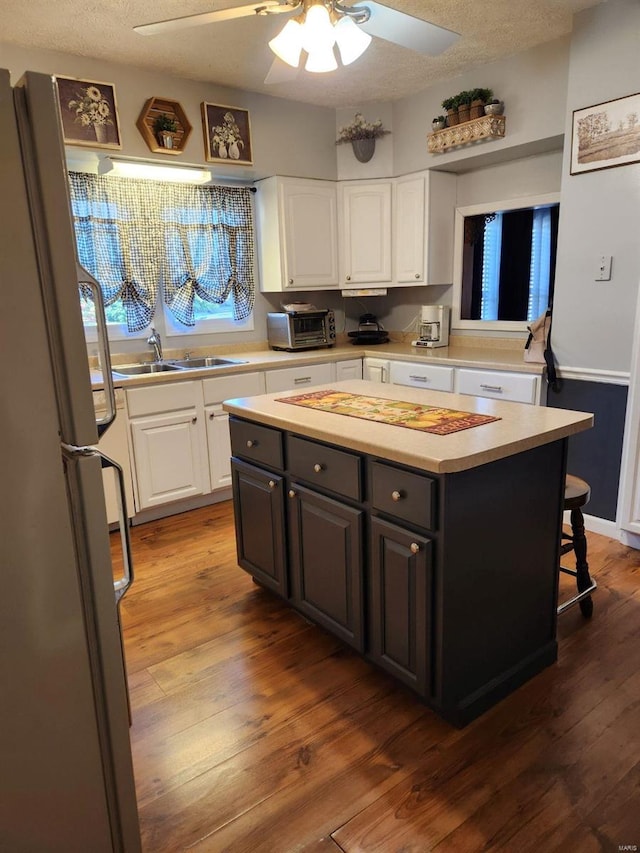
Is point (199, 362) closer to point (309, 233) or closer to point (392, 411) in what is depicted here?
point (309, 233)

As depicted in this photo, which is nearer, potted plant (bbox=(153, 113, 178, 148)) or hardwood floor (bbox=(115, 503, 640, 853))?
hardwood floor (bbox=(115, 503, 640, 853))

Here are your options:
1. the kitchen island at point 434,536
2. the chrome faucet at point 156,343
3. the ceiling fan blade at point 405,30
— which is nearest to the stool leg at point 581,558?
the kitchen island at point 434,536

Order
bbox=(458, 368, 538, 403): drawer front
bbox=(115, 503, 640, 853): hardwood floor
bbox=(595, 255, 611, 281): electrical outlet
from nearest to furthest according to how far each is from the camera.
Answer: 1. bbox=(115, 503, 640, 853): hardwood floor
2. bbox=(595, 255, 611, 281): electrical outlet
3. bbox=(458, 368, 538, 403): drawer front

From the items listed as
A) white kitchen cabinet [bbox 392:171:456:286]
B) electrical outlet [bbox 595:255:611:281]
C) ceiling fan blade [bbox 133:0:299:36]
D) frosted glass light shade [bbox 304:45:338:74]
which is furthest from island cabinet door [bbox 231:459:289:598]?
white kitchen cabinet [bbox 392:171:456:286]

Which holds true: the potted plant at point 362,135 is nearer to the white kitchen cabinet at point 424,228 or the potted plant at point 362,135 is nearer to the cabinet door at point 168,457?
the white kitchen cabinet at point 424,228

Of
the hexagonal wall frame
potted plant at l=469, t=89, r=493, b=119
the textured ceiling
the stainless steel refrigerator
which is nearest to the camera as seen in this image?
the stainless steel refrigerator

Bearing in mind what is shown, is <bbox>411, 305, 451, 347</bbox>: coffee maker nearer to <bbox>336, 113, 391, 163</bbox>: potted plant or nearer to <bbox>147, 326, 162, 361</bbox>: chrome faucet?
<bbox>336, 113, 391, 163</bbox>: potted plant

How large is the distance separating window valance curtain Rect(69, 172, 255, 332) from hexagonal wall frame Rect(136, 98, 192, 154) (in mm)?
340

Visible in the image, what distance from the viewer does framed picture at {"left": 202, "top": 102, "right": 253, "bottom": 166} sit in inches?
142

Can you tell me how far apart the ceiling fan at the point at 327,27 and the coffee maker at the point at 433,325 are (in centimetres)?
209

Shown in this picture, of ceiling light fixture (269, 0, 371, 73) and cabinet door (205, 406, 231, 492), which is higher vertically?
ceiling light fixture (269, 0, 371, 73)

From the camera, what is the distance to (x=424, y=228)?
4051mm

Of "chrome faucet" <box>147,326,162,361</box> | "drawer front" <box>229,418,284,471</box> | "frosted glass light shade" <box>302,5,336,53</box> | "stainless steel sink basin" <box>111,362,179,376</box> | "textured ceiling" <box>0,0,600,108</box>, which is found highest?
"textured ceiling" <box>0,0,600,108</box>

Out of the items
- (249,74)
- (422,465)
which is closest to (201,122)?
(249,74)
